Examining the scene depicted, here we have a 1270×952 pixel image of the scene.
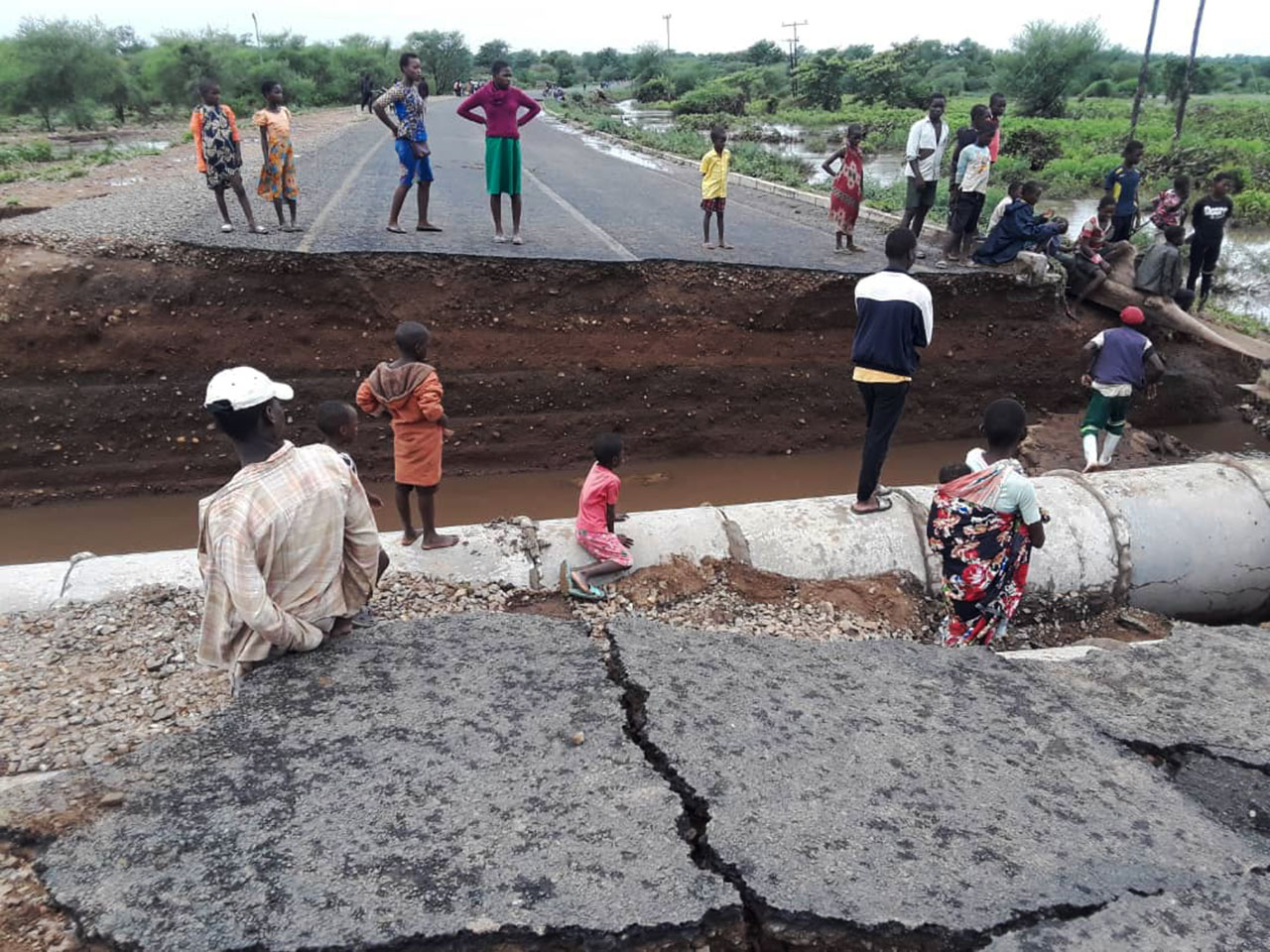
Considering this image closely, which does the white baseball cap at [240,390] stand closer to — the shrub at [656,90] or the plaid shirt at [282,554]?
the plaid shirt at [282,554]

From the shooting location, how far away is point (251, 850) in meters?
2.40

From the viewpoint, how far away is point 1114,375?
680 cm

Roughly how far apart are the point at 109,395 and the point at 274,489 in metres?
6.66

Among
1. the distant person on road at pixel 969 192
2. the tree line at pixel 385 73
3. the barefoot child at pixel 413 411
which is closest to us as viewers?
the barefoot child at pixel 413 411

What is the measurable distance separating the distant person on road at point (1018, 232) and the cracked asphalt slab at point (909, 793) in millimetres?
7691

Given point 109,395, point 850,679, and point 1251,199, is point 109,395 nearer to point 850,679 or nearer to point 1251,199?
point 850,679

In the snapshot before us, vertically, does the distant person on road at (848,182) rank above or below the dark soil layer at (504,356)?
above

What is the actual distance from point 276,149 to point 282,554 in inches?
287

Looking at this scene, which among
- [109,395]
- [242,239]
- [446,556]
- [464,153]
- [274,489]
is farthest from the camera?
[464,153]

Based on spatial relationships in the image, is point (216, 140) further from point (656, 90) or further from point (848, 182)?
point (656, 90)

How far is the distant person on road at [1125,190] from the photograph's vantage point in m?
10.7

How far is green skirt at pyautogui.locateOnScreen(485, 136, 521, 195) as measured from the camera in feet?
28.5

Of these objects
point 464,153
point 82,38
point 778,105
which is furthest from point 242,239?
point 778,105

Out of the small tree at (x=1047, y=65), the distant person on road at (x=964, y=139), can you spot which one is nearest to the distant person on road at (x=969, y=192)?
the distant person on road at (x=964, y=139)
